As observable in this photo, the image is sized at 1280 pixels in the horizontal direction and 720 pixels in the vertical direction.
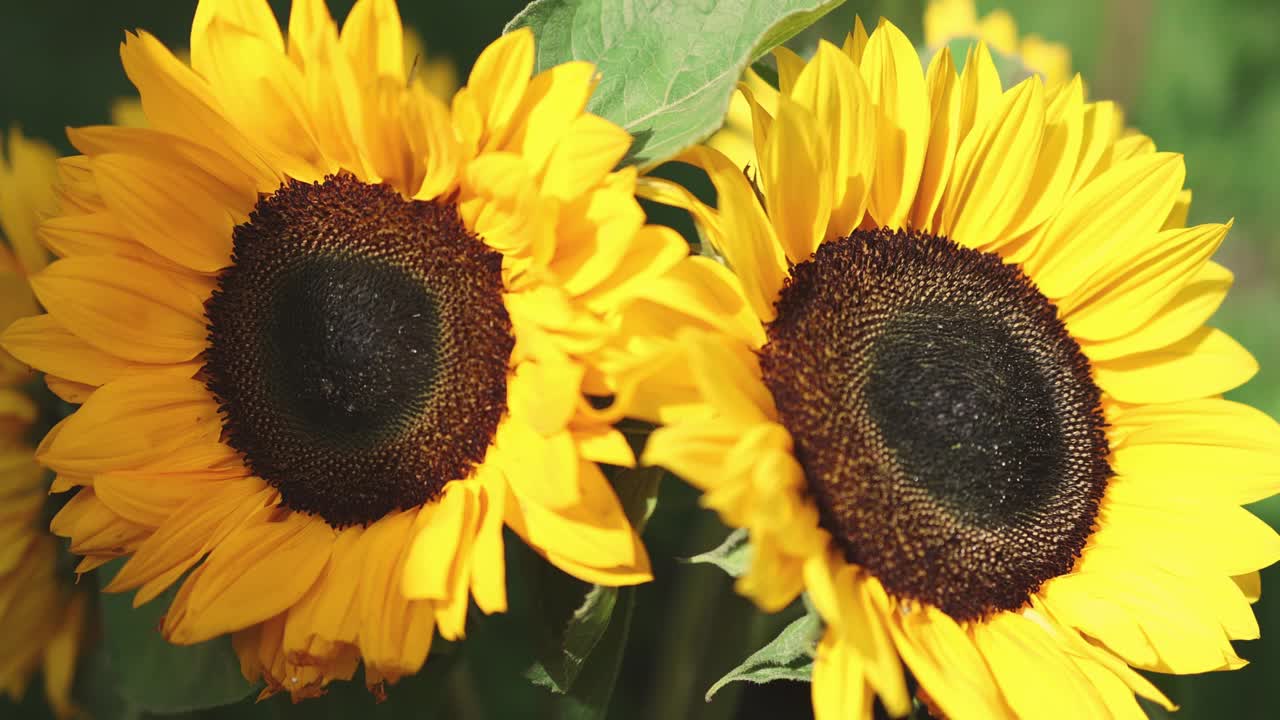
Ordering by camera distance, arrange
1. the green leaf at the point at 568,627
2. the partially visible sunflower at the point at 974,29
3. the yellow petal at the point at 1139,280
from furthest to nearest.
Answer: the partially visible sunflower at the point at 974,29, the yellow petal at the point at 1139,280, the green leaf at the point at 568,627

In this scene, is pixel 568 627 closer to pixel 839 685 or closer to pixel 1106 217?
pixel 839 685

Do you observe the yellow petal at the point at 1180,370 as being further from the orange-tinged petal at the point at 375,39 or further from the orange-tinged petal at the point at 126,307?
the orange-tinged petal at the point at 126,307

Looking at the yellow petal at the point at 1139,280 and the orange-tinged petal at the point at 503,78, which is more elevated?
the yellow petal at the point at 1139,280

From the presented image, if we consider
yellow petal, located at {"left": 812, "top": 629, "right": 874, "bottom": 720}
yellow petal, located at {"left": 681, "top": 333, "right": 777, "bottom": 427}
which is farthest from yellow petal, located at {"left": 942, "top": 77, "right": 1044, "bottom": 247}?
yellow petal, located at {"left": 812, "top": 629, "right": 874, "bottom": 720}

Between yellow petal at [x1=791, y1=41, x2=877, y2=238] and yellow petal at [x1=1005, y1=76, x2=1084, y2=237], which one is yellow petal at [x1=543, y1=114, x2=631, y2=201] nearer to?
yellow petal at [x1=791, y1=41, x2=877, y2=238]

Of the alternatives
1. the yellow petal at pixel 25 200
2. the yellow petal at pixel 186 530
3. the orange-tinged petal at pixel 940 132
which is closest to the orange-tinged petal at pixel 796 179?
the orange-tinged petal at pixel 940 132

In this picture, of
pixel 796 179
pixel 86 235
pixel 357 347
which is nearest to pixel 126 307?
pixel 86 235

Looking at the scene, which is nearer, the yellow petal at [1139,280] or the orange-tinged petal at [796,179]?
the orange-tinged petal at [796,179]
